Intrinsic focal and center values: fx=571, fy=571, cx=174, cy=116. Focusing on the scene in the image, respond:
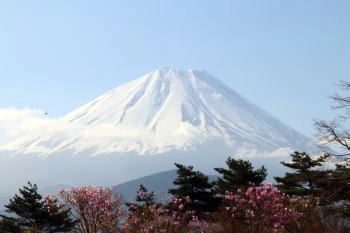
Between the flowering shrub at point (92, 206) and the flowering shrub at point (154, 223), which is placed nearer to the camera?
the flowering shrub at point (154, 223)

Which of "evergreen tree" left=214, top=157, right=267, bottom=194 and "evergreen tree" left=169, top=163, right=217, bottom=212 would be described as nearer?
"evergreen tree" left=169, top=163, right=217, bottom=212

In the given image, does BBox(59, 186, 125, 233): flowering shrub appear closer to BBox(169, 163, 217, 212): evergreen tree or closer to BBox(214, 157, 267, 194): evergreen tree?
BBox(169, 163, 217, 212): evergreen tree

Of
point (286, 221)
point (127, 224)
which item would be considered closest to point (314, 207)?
point (286, 221)

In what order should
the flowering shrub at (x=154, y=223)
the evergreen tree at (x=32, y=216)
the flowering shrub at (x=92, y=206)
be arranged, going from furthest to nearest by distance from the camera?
the evergreen tree at (x=32, y=216) < the flowering shrub at (x=92, y=206) < the flowering shrub at (x=154, y=223)

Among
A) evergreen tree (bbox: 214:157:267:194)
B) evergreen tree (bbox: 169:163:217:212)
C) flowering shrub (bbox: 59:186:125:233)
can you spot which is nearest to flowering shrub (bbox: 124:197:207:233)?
flowering shrub (bbox: 59:186:125:233)

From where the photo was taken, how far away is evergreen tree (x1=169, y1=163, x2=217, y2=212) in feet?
136

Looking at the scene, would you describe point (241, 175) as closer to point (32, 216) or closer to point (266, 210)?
point (32, 216)

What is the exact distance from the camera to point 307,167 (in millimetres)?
39219

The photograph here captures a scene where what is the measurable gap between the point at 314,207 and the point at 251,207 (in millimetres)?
2849

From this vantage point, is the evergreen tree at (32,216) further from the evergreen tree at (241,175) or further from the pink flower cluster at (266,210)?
the pink flower cluster at (266,210)

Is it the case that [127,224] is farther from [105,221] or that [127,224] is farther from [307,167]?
[307,167]

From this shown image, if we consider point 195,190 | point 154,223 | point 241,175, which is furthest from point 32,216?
point 154,223

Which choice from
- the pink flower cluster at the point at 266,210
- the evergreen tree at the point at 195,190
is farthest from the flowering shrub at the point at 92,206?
the evergreen tree at the point at 195,190

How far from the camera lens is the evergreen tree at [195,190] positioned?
41.5 metres
